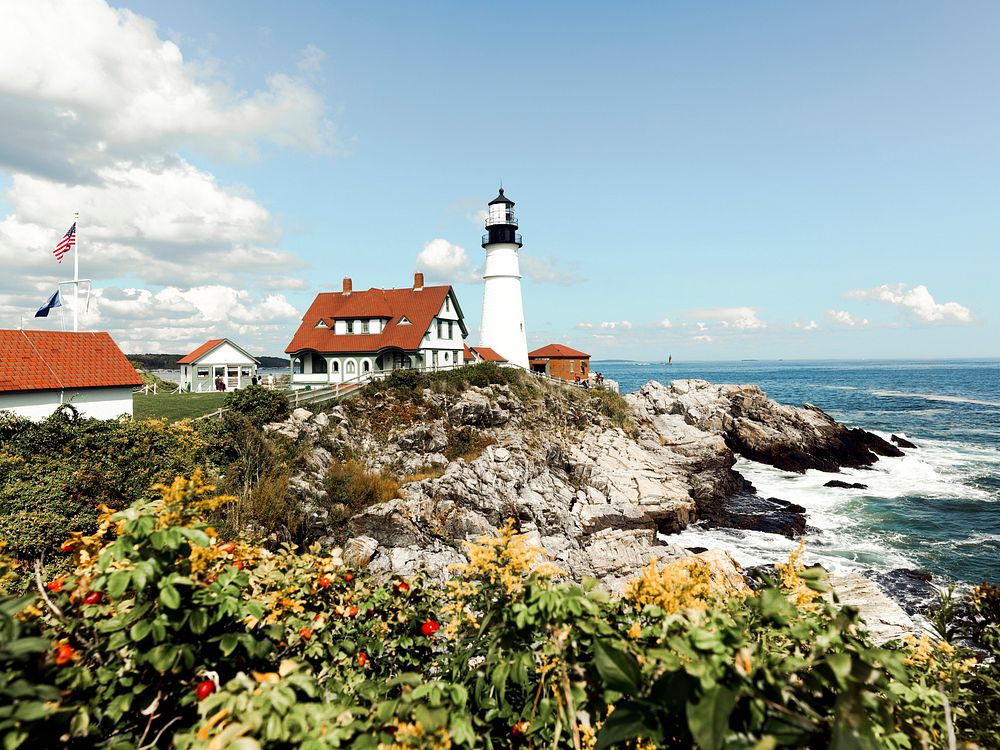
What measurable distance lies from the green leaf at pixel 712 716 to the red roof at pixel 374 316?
1420 inches

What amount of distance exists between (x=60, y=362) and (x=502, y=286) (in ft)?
111

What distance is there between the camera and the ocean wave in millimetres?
79500

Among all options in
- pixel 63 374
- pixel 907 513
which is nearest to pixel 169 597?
pixel 63 374

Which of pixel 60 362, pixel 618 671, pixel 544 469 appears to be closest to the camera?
pixel 618 671

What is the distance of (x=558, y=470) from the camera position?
27.4 meters

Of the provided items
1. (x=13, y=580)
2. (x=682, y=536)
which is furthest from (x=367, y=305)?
(x=13, y=580)

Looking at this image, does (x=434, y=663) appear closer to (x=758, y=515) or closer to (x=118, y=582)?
(x=118, y=582)

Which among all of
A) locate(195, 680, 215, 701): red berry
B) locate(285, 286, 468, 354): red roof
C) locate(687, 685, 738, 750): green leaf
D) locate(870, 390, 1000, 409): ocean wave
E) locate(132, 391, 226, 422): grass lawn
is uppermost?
locate(285, 286, 468, 354): red roof

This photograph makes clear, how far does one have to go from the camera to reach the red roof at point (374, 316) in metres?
38.2

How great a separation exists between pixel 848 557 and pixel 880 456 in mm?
26045

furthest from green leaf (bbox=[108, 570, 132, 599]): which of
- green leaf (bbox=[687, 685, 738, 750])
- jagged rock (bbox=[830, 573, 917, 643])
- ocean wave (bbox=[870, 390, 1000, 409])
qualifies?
ocean wave (bbox=[870, 390, 1000, 409])

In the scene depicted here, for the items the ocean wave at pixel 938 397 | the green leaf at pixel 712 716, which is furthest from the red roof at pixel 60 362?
the ocean wave at pixel 938 397

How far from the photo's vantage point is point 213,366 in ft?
123

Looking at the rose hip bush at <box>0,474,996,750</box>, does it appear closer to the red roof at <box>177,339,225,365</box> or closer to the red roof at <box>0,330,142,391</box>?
the red roof at <box>0,330,142,391</box>
